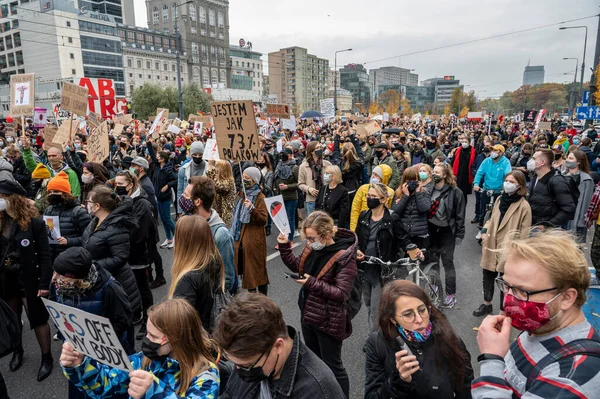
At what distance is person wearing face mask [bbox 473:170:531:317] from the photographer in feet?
15.0

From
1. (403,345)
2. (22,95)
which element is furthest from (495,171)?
(22,95)

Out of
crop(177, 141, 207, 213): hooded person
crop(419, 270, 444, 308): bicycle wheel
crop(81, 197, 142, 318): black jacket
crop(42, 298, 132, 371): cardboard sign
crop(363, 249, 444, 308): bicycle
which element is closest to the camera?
crop(42, 298, 132, 371): cardboard sign

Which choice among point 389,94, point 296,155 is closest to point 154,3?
point 389,94

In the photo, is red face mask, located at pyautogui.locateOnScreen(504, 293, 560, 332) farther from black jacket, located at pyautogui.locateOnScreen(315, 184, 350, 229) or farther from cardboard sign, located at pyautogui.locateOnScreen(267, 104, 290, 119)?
cardboard sign, located at pyautogui.locateOnScreen(267, 104, 290, 119)

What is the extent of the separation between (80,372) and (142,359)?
0.32m

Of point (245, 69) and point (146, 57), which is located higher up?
point (245, 69)

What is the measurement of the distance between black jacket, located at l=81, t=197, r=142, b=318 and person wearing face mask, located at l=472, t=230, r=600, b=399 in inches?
129

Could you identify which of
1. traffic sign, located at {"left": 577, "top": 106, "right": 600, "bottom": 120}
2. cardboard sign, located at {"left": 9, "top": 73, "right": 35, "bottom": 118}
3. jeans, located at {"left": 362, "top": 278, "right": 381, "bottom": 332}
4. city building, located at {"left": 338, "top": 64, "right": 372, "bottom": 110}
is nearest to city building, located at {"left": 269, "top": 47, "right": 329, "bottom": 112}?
city building, located at {"left": 338, "top": 64, "right": 372, "bottom": 110}

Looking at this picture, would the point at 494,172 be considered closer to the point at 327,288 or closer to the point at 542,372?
the point at 327,288

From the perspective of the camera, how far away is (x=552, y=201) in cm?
528

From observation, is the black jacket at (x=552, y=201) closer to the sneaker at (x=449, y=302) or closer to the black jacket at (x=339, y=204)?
the sneaker at (x=449, y=302)

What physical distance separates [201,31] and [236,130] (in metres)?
111

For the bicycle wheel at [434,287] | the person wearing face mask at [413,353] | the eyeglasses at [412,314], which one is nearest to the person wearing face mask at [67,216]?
the person wearing face mask at [413,353]

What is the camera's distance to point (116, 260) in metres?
3.68
